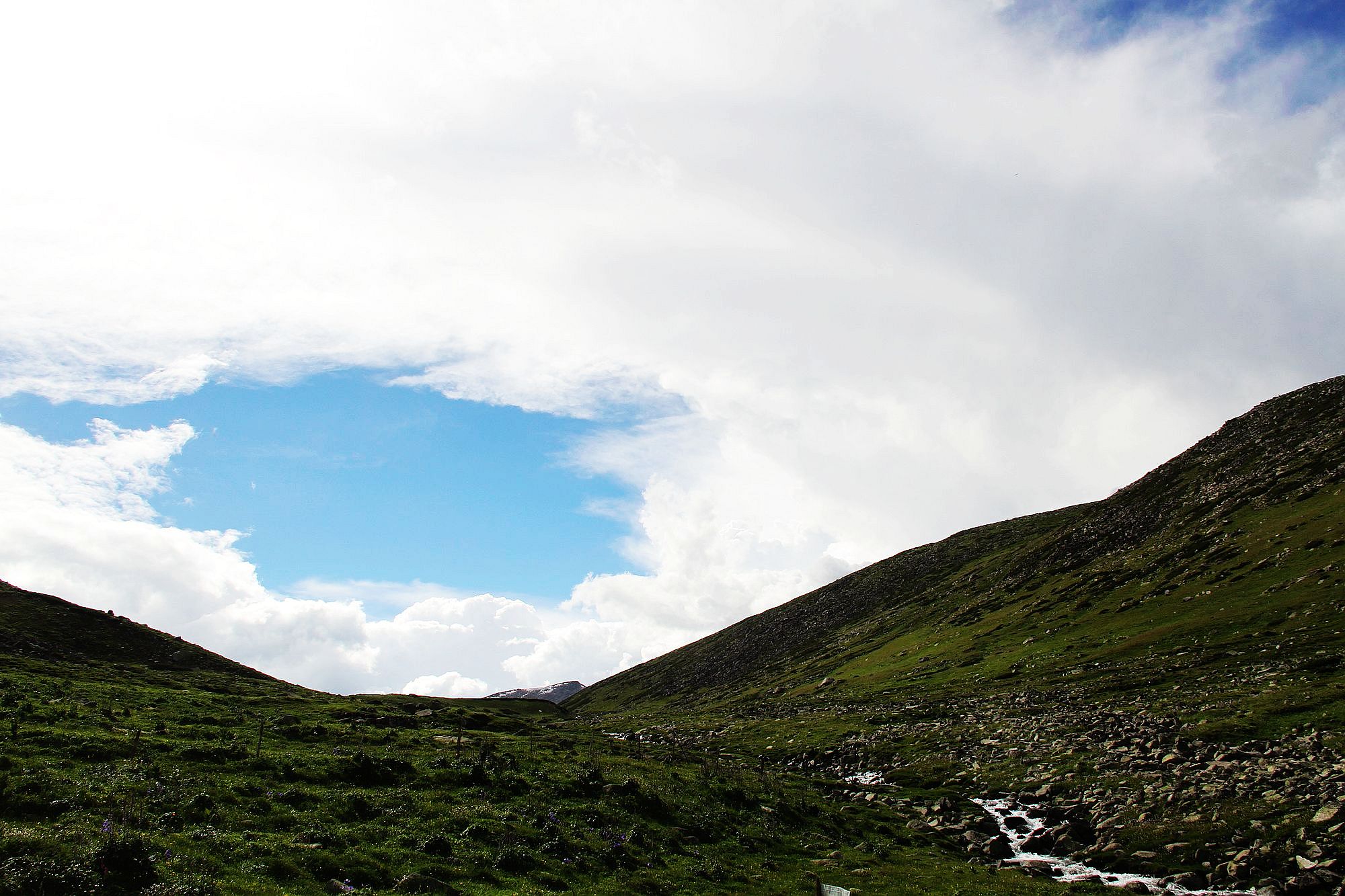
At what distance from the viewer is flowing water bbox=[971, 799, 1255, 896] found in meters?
28.7

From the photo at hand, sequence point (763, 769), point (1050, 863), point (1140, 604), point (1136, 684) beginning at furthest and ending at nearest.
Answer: point (1140, 604)
point (1136, 684)
point (763, 769)
point (1050, 863)

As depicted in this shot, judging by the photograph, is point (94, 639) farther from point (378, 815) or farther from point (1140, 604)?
point (1140, 604)

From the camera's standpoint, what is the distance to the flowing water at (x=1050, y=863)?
28719 mm

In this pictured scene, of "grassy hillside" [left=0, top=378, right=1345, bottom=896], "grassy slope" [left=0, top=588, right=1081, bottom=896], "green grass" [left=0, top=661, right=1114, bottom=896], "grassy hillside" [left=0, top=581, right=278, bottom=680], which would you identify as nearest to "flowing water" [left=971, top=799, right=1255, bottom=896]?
"grassy hillside" [left=0, top=378, right=1345, bottom=896]

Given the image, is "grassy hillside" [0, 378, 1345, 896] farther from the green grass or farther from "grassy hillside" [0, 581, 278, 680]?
"grassy hillside" [0, 581, 278, 680]

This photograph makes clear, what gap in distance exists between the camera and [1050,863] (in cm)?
3312

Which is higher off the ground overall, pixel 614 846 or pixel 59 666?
pixel 59 666

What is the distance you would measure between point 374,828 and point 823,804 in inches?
1139

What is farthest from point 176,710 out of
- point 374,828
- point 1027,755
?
point 1027,755

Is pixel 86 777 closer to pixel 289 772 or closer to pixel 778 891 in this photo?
pixel 289 772

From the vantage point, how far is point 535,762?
4359cm

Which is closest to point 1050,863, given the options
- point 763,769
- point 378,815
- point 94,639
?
point 763,769

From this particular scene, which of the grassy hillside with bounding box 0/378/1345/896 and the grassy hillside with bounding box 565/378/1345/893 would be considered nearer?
the grassy hillside with bounding box 0/378/1345/896

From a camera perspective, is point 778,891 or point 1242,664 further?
point 1242,664
